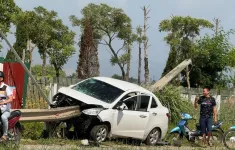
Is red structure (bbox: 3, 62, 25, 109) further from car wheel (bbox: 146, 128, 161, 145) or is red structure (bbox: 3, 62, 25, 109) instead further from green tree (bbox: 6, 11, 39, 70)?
green tree (bbox: 6, 11, 39, 70)

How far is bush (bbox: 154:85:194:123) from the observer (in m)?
22.0

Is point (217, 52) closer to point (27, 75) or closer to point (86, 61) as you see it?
point (86, 61)

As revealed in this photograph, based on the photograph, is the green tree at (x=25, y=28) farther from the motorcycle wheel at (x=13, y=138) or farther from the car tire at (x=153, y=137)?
the motorcycle wheel at (x=13, y=138)

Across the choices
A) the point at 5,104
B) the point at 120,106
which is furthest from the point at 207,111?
the point at 5,104

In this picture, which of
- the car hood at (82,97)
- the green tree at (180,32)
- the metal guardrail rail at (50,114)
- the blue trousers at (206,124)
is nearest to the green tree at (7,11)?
the green tree at (180,32)

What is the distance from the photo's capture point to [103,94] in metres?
14.6

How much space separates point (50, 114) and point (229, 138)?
18.1 feet

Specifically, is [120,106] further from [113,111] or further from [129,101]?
[129,101]

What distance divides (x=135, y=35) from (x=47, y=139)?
34.0m

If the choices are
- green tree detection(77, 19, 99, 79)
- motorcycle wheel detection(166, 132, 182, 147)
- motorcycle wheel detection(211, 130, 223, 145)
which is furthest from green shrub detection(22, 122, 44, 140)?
green tree detection(77, 19, 99, 79)

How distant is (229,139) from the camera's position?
15.2m

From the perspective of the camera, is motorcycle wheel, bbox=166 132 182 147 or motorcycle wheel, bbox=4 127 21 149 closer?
motorcycle wheel, bbox=4 127 21 149

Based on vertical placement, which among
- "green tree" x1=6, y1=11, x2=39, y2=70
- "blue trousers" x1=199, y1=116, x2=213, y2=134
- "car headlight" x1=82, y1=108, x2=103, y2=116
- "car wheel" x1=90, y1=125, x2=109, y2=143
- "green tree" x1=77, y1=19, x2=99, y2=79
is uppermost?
"green tree" x1=6, y1=11, x2=39, y2=70

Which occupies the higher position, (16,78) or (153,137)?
(16,78)
